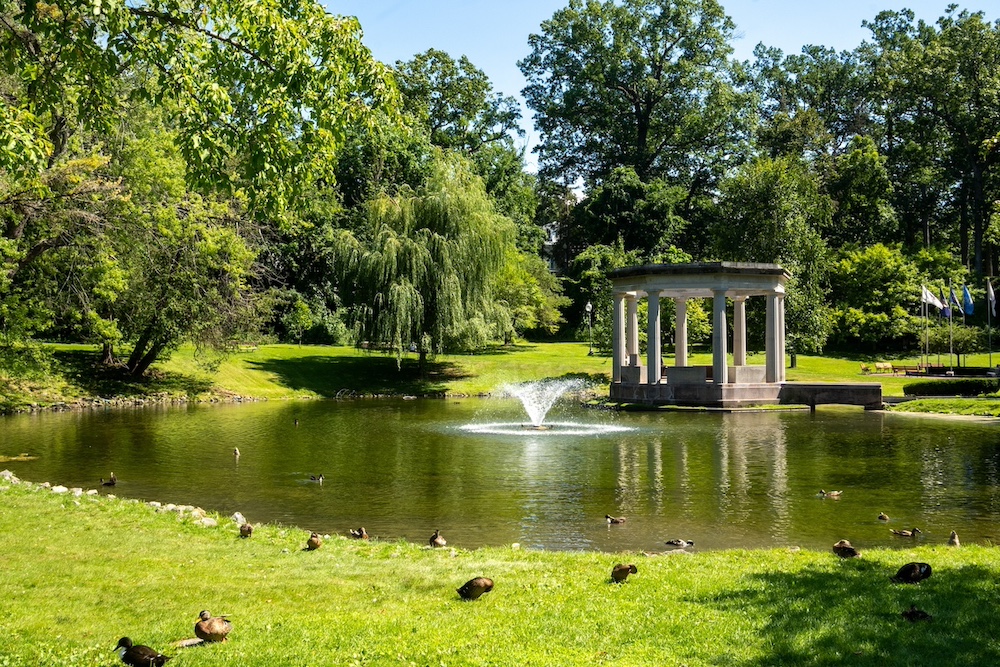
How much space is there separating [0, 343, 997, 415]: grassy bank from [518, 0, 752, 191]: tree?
2412cm

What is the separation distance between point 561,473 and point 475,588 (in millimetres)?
11870

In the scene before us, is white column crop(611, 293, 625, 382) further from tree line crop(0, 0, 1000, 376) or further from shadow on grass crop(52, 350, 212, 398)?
shadow on grass crop(52, 350, 212, 398)

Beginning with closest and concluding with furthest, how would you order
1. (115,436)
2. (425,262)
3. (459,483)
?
(459,483), (115,436), (425,262)

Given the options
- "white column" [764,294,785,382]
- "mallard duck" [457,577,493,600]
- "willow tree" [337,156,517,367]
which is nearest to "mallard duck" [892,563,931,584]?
"mallard duck" [457,577,493,600]

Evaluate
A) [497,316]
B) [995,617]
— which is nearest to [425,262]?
[497,316]

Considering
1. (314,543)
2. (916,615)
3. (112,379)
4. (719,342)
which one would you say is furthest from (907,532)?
(112,379)

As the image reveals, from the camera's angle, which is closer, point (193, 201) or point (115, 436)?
point (115, 436)

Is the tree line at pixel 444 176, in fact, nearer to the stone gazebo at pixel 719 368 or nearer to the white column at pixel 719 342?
the stone gazebo at pixel 719 368

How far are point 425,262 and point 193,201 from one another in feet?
41.6

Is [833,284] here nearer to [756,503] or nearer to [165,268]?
[165,268]

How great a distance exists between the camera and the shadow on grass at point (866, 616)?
285 inches

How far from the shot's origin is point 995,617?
816 centimetres

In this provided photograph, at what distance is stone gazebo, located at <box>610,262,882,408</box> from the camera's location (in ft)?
130

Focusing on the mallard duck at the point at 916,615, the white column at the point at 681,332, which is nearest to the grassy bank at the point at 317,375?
the white column at the point at 681,332
